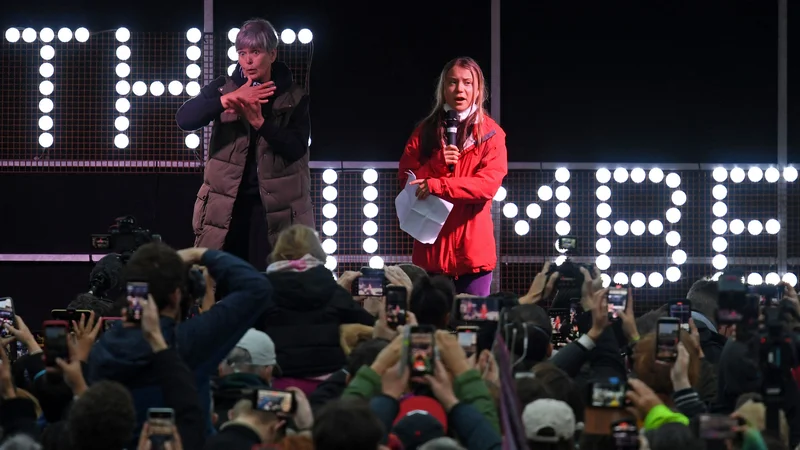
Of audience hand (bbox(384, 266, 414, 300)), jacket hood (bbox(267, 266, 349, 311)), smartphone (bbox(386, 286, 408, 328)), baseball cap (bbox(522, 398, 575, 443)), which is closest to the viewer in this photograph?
baseball cap (bbox(522, 398, 575, 443))

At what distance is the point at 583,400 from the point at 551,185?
5162 mm

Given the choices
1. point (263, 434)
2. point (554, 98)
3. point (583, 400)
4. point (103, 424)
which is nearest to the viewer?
point (103, 424)

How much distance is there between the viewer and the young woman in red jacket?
8.43 m

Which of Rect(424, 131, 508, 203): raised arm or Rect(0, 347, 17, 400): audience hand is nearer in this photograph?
Rect(0, 347, 17, 400): audience hand

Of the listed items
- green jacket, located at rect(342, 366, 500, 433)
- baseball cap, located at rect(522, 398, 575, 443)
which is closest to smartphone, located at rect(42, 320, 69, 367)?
green jacket, located at rect(342, 366, 500, 433)

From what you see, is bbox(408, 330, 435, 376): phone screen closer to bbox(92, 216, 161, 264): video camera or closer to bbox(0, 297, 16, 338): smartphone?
bbox(0, 297, 16, 338): smartphone

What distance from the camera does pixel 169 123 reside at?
9883 millimetres

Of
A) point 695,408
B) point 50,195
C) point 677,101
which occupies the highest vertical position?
point 677,101

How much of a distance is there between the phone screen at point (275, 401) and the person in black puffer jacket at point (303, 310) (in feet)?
4.26

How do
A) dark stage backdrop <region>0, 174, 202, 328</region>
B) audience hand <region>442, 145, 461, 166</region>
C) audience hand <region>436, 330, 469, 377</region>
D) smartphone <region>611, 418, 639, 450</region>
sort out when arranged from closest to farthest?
smartphone <region>611, 418, 639, 450</region> < audience hand <region>436, 330, 469, 377</region> < audience hand <region>442, 145, 461, 166</region> < dark stage backdrop <region>0, 174, 202, 328</region>

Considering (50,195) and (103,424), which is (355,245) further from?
(103,424)

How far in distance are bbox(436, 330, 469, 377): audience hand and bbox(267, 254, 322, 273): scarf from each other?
1273 mm

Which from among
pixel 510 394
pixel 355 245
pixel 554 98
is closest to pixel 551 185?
pixel 554 98

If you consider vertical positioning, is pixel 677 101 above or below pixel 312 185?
above
